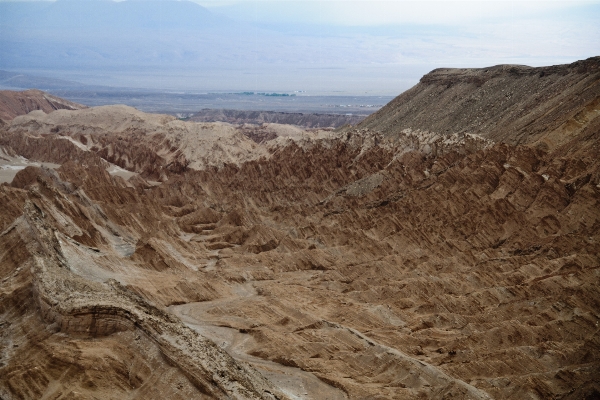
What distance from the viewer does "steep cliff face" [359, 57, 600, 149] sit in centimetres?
7569

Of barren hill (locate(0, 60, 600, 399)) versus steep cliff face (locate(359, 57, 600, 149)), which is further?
steep cliff face (locate(359, 57, 600, 149))

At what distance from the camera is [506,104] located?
91688mm

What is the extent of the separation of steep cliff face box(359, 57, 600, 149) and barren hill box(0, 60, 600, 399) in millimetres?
768

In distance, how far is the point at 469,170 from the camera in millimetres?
76750

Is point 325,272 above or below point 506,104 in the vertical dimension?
below

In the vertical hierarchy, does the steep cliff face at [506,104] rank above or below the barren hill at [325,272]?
above

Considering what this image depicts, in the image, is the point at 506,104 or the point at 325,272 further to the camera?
the point at 506,104

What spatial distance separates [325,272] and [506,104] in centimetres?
4110

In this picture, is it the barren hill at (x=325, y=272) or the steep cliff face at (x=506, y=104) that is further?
the steep cliff face at (x=506, y=104)

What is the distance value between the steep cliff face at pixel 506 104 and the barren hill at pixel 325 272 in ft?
2.52

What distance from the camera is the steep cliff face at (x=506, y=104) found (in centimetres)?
7569

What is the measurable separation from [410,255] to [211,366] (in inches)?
1584

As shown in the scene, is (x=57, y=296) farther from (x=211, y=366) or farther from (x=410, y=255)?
(x=410, y=255)

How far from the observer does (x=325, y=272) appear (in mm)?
62406
